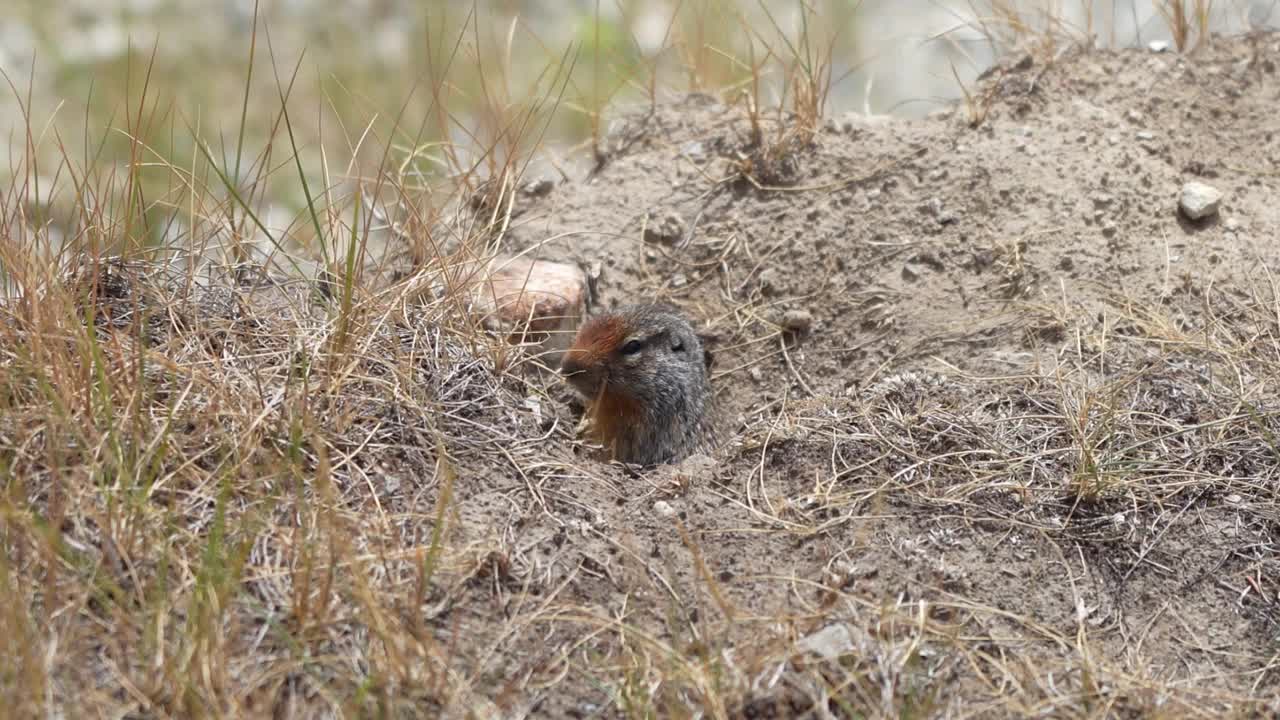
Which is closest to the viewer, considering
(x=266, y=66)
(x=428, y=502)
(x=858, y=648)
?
(x=858, y=648)

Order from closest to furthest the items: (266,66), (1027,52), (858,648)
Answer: (858,648), (1027,52), (266,66)

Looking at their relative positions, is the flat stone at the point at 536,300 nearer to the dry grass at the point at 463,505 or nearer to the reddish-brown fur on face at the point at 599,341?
the reddish-brown fur on face at the point at 599,341

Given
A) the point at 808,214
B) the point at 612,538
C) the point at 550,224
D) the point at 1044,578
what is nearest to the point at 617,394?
the point at 550,224

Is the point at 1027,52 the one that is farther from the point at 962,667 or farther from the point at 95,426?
the point at 95,426

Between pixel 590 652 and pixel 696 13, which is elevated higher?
pixel 696 13

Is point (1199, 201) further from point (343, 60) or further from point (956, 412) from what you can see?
point (343, 60)

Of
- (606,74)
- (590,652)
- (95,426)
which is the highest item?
(606,74)

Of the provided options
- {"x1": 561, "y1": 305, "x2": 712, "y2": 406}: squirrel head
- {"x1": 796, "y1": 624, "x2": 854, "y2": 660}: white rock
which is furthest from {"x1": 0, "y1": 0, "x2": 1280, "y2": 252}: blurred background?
{"x1": 796, "y1": 624, "x2": 854, "y2": 660}: white rock

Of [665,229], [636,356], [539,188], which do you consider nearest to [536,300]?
[636,356]
